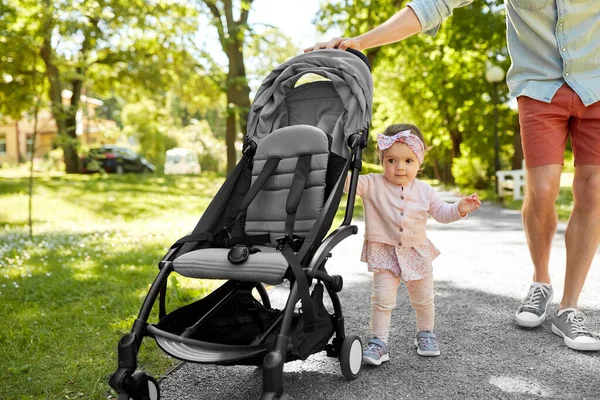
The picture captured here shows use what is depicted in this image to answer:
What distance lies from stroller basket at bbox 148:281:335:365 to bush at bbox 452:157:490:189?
1911cm

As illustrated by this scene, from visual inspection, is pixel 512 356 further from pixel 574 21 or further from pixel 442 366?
pixel 574 21

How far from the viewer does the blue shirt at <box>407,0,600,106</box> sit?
11.0ft

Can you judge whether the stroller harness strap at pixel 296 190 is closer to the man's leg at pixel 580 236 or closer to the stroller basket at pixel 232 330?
the stroller basket at pixel 232 330

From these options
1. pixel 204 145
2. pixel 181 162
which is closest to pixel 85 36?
pixel 181 162

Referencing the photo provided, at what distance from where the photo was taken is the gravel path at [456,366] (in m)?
2.72

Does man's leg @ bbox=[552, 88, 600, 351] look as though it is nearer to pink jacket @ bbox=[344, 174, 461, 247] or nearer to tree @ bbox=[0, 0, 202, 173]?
pink jacket @ bbox=[344, 174, 461, 247]

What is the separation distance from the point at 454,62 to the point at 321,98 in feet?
59.8

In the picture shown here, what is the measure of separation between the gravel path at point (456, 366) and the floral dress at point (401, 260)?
1.48ft

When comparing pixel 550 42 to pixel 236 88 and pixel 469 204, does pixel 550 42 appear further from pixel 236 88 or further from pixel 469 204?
pixel 236 88

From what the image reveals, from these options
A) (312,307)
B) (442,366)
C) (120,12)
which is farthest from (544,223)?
(120,12)

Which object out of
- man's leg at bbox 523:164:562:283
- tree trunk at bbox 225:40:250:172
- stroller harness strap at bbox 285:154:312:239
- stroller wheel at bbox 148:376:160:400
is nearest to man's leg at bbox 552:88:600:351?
man's leg at bbox 523:164:562:283

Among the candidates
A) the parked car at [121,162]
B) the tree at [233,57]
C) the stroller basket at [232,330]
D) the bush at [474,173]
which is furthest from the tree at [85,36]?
the bush at [474,173]

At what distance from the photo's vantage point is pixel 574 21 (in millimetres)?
3367

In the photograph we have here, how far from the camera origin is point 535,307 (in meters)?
3.58
